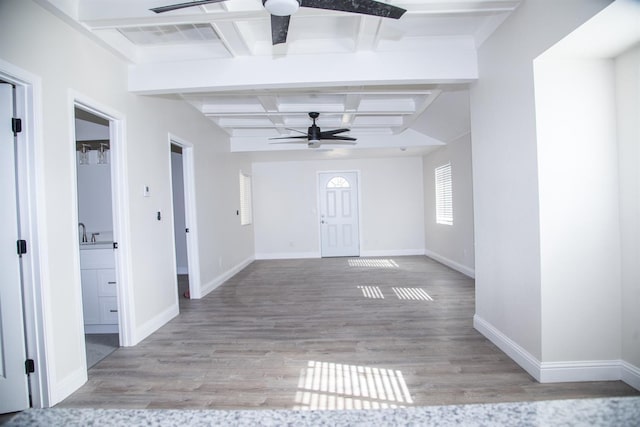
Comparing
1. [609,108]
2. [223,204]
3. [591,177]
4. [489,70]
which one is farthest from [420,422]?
[223,204]

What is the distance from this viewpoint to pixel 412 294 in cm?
463

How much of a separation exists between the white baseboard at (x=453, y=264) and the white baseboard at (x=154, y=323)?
4150 millimetres

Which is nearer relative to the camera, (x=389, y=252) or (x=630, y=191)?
(x=630, y=191)

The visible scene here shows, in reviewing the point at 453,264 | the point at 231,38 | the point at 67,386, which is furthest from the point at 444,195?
the point at 67,386

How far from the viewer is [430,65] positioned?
306 centimetres

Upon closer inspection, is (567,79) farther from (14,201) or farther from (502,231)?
(14,201)

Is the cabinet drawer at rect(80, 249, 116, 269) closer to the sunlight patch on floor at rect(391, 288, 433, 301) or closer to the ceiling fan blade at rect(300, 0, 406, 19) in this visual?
the ceiling fan blade at rect(300, 0, 406, 19)

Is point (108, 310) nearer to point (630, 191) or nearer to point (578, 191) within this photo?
point (578, 191)

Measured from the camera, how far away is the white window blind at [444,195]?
6324mm

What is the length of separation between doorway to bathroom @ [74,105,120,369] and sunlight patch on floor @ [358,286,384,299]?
2.91 metres

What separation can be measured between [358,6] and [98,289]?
3383mm

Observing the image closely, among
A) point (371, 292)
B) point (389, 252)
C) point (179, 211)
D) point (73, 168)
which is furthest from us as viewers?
point (389, 252)

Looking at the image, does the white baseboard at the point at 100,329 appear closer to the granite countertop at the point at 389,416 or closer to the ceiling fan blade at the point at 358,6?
the granite countertop at the point at 389,416

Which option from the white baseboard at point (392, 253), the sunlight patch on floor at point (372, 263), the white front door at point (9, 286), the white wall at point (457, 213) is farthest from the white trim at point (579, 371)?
the white baseboard at point (392, 253)
